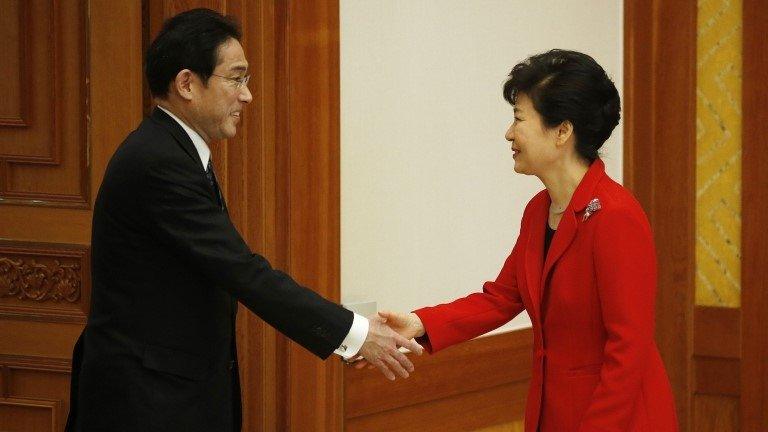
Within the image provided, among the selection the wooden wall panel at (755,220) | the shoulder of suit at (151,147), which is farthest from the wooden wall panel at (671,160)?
the shoulder of suit at (151,147)

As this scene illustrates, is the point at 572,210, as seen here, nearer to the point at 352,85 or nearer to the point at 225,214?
the point at 225,214

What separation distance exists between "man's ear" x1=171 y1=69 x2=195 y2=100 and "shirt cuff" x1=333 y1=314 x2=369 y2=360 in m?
0.65

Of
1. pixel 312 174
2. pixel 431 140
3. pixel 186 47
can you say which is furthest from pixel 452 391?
pixel 186 47

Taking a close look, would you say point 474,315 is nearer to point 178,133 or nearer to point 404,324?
point 404,324

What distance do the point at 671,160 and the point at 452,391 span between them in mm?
1231

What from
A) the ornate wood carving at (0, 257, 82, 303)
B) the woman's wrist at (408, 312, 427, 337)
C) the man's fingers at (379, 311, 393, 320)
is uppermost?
the ornate wood carving at (0, 257, 82, 303)

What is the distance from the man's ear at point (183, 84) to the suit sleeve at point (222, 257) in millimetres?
187

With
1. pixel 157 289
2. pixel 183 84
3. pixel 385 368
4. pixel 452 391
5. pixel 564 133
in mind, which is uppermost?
pixel 183 84

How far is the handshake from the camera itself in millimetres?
2590

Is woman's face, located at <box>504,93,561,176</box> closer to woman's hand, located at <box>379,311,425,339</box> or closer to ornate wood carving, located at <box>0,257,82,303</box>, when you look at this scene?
woman's hand, located at <box>379,311,425,339</box>

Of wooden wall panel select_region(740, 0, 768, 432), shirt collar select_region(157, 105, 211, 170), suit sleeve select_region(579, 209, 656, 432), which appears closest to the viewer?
suit sleeve select_region(579, 209, 656, 432)

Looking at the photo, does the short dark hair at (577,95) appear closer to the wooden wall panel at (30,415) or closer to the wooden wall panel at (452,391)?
the wooden wall panel at (452,391)

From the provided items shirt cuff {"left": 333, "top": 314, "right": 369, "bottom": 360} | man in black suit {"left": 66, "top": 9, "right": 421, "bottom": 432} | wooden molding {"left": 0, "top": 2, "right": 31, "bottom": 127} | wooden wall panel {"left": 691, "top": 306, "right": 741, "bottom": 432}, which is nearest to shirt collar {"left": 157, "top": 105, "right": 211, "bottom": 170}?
man in black suit {"left": 66, "top": 9, "right": 421, "bottom": 432}

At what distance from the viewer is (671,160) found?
13.4 feet
